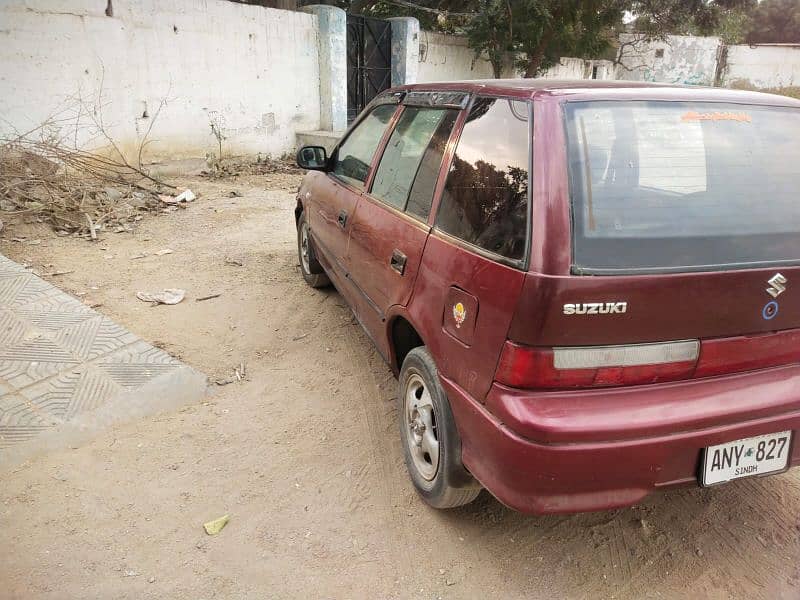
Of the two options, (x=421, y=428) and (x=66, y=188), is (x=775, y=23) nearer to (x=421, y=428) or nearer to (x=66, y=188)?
(x=66, y=188)

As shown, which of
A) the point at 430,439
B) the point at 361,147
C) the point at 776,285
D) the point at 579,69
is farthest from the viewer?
the point at 579,69

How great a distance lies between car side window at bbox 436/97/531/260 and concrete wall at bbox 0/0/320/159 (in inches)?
295

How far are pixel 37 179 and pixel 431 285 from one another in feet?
21.3

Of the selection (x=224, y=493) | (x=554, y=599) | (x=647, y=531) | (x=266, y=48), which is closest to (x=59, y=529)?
(x=224, y=493)

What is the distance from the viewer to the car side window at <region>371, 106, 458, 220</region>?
8.59 ft

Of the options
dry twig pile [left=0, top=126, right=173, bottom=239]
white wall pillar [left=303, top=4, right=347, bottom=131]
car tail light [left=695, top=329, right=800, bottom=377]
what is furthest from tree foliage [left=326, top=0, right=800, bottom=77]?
car tail light [left=695, top=329, right=800, bottom=377]

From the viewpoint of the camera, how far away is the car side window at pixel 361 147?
3467mm

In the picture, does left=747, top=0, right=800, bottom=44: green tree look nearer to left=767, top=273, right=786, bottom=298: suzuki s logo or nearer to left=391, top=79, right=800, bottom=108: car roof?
left=391, top=79, right=800, bottom=108: car roof

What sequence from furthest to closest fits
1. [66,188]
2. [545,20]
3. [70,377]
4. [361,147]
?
[545,20] → [66,188] → [361,147] → [70,377]

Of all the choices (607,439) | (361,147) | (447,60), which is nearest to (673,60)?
(447,60)

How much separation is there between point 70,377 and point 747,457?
3402 millimetres

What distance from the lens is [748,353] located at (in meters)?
2.00

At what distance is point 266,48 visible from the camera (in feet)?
34.9

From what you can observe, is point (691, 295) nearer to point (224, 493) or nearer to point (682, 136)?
point (682, 136)
